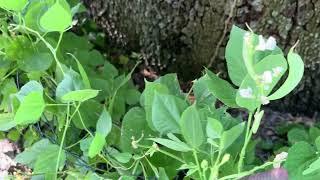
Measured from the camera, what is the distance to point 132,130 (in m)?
1.10

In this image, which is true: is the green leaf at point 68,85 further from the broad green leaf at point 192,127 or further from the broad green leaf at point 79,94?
the broad green leaf at point 192,127

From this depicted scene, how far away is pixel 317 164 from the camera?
88 cm

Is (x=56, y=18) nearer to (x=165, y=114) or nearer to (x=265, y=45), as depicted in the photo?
(x=165, y=114)

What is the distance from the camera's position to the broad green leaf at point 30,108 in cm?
96

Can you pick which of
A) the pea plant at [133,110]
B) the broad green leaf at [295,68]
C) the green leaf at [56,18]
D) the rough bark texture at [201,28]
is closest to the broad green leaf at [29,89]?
the pea plant at [133,110]

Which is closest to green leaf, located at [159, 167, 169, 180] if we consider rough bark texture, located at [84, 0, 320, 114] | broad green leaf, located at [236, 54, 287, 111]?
broad green leaf, located at [236, 54, 287, 111]

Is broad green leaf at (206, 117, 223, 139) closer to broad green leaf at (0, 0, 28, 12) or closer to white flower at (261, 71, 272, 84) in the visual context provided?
white flower at (261, 71, 272, 84)

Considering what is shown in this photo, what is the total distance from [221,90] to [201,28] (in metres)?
0.63

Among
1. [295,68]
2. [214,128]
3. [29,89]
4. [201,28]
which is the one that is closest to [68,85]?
[29,89]

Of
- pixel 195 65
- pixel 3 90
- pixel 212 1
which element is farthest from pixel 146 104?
pixel 195 65

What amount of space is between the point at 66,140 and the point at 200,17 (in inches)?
21.8

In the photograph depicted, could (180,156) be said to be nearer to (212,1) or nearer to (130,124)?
(130,124)

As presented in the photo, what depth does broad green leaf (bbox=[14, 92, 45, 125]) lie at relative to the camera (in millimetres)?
957

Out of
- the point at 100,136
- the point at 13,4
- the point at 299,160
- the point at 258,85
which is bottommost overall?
the point at 299,160
